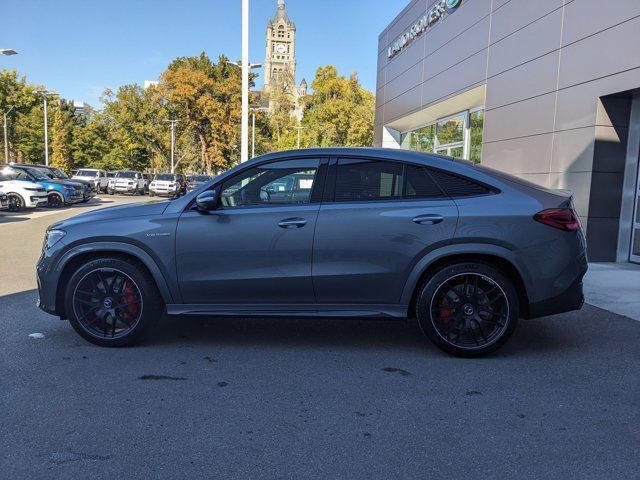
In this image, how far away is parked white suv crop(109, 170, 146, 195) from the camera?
37.5 m

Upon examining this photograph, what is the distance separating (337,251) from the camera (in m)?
4.48

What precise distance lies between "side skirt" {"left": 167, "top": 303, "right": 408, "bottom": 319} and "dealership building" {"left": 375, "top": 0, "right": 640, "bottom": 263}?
7.01 m

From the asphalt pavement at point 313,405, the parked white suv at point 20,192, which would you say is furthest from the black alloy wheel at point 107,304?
the parked white suv at point 20,192

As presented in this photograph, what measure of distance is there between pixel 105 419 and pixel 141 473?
2.43ft

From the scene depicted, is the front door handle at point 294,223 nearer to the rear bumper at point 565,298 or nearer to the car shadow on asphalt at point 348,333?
the car shadow on asphalt at point 348,333

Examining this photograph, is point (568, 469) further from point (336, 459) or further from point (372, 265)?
point (372, 265)

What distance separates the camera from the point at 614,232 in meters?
10.2

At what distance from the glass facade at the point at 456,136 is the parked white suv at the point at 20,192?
47.1ft

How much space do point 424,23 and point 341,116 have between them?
2715cm

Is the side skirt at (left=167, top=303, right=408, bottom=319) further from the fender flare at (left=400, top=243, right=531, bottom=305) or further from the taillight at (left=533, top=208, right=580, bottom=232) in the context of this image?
the taillight at (left=533, top=208, right=580, bottom=232)

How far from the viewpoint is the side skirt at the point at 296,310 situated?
455 centimetres

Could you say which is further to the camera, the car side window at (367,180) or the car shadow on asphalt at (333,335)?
the car shadow on asphalt at (333,335)

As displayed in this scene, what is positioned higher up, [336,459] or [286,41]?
[286,41]

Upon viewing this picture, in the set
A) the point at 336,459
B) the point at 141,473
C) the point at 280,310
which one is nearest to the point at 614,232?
the point at 280,310
